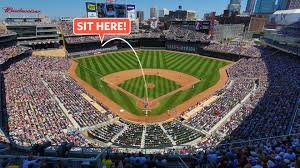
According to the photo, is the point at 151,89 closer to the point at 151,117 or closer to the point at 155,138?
the point at 151,117

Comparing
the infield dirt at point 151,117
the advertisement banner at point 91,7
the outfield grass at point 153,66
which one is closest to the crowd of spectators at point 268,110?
the infield dirt at point 151,117

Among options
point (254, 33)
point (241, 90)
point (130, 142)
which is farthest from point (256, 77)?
point (254, 33)

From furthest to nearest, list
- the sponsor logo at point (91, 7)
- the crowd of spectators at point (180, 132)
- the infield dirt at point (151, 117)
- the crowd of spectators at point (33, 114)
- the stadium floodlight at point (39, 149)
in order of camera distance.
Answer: the sponsor logo at point (91, 7) < the infield dirt at point (151, 117) < the crowd of spectators at point (180, 132) < the crowd of spectators at point (33, 114) < the stadium floodlight at point (39, 149)

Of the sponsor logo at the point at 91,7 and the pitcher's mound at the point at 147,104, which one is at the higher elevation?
the sponsor logo at the point at 91,7

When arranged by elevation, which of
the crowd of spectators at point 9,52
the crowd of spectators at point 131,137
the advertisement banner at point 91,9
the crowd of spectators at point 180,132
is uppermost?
the advertisement banner at point 91,9

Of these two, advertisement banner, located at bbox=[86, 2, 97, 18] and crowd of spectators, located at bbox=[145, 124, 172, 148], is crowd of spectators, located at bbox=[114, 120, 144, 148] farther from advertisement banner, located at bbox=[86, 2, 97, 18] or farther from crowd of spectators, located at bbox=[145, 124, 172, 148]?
advertisement banner, located at bbox=[86, 2, 97, 18]

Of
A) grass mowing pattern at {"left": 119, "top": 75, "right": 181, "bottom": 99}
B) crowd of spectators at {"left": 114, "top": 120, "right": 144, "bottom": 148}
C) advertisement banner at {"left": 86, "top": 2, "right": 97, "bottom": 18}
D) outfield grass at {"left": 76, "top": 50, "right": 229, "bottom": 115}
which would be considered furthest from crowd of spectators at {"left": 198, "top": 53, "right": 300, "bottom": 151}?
advertisement banner at {"left": 86, "top": 2, "right": 97, "bottom": 18}

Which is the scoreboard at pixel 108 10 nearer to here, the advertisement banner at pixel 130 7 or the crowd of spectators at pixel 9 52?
the advertisement banner at pixel 130 7
